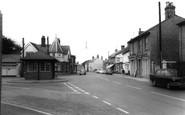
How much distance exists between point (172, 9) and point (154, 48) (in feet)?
26.8

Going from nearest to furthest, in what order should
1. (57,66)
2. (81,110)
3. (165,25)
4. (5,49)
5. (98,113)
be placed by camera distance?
(98,113) < (81,110) < (165,25) < (57,66) < (5,49)

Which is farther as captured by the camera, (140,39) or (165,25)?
(140,39)

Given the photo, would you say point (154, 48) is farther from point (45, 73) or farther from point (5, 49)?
point (5, 49)

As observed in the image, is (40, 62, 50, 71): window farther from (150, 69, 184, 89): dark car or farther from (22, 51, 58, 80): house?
(150, 69, 184, 89): dark car

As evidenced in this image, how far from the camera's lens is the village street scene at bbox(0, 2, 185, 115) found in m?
9.58

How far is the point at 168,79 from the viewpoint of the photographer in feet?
59.1

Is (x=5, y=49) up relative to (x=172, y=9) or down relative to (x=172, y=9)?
down

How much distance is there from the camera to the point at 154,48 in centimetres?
3319

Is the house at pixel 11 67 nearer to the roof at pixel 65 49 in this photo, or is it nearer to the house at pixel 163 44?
the roof at pixel 65 49

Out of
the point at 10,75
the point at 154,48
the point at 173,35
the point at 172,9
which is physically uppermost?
the point at 172,9

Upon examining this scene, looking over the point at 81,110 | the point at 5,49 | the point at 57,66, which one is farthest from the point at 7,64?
the point at 81,110

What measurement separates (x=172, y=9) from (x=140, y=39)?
734 centimetres

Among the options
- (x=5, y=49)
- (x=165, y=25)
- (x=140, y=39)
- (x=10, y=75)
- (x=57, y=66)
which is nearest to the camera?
(x=165, y=25)

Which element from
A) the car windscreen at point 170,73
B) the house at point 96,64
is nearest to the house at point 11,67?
the car windscreen at point 170,73
